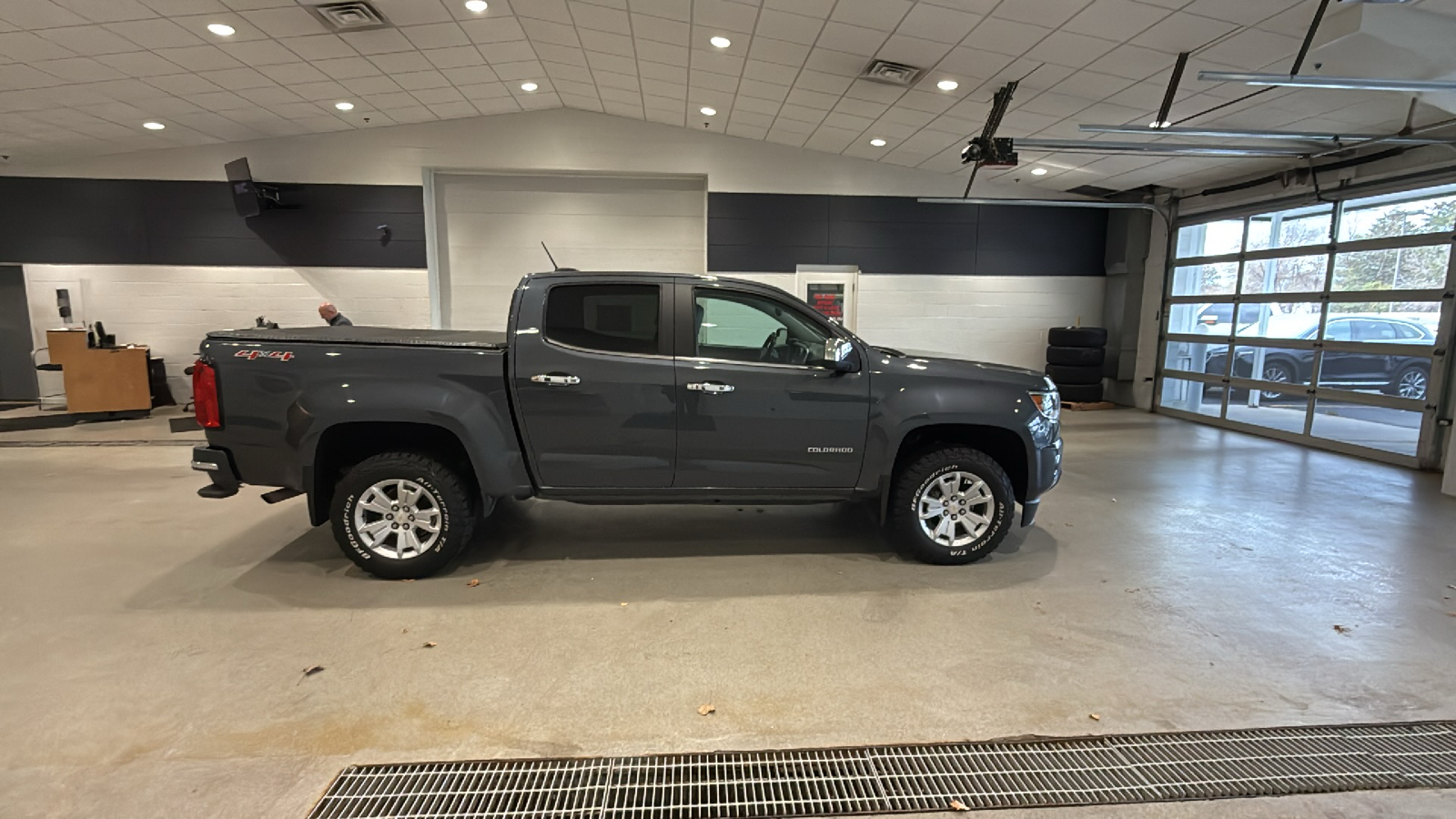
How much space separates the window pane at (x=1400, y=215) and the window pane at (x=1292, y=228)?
21cm

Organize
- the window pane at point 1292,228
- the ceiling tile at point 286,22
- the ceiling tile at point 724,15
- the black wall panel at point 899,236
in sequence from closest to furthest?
the ceiling tile at point 724,15
the ceiling tile at point 286,22
the window pane at point 1292,228
the black wall panel at point 899,236

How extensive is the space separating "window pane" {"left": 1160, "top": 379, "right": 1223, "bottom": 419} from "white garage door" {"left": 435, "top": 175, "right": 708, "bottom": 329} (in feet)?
25.1

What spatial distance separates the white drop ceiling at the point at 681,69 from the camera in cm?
517

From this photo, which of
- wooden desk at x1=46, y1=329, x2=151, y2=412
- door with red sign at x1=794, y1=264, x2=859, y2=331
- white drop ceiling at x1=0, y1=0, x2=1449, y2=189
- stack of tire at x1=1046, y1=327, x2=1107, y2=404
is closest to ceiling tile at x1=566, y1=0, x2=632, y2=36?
white drop ceiling at x1=0, y1=0, x2=1449, y2=189

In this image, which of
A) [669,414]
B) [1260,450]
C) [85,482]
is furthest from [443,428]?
[1260,450]

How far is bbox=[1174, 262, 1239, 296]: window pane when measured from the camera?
8945 millimetres

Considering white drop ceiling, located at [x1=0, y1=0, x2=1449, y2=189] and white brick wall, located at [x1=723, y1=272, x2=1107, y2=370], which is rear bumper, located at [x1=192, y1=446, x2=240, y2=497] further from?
white brick wall, located at [x1=723, y1=272, x2=1107, y2=370]

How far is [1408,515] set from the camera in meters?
4.78

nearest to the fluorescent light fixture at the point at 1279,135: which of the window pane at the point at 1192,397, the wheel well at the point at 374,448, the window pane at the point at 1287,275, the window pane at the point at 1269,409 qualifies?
the window pane at the point at 1287,275

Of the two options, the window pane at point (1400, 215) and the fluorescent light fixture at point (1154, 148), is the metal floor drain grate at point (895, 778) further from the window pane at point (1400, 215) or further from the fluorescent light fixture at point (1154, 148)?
the window pane at point (1400, 215)

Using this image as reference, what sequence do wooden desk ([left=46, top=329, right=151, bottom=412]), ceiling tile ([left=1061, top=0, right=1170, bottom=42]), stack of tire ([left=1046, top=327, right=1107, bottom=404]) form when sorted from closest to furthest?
1. ceiling tile ([left=1061, top=0, right=1170, bottom=42])
2. wooden desk ([left=46, top=329, right=151, bottom=412])
3. stack of tire ([left=1046, top=327, right=1107, bottom=404])

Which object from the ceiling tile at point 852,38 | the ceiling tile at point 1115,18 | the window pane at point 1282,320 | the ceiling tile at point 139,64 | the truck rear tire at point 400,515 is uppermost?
the ceiling tile at point 852,38

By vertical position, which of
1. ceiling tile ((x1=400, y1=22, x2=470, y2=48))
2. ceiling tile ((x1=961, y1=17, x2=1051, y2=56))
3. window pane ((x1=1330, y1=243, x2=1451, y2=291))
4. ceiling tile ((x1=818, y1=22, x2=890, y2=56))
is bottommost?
window pane ((x1=1330, y1=243, x2=1451, y2=291))

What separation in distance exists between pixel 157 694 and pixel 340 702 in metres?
0.70
